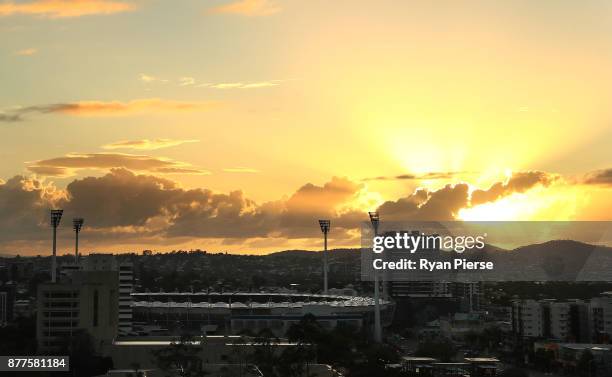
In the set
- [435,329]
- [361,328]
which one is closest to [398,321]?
[435,329]

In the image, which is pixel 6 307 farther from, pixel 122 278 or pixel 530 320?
pixel 530 320

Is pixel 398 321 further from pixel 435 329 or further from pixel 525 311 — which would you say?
pixel 525 311

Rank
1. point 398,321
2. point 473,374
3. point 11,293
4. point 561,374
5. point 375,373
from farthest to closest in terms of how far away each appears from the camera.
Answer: point 398,321, point 11,293, point 561,374, point 473,374, point 375,373

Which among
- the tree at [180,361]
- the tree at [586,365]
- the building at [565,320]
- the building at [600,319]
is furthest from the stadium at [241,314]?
the tree at [180,361]

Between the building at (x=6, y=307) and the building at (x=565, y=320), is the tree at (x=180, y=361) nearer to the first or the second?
the building at (x=565, y=320)

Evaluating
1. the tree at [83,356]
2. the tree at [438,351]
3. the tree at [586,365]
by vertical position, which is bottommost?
the tree at [586,365]

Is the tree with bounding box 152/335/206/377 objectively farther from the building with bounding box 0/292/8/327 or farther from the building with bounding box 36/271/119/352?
the building with bounding box 0/292/8/327

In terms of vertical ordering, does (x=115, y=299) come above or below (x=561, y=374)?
above
